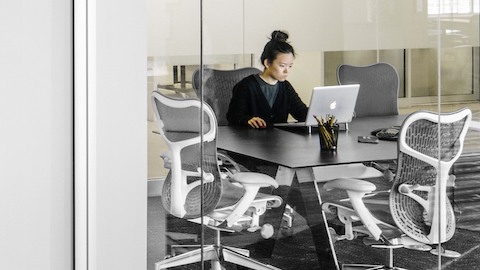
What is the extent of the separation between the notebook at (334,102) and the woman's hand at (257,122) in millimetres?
142

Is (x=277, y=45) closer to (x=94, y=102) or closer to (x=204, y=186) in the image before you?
(x=204, y=186)

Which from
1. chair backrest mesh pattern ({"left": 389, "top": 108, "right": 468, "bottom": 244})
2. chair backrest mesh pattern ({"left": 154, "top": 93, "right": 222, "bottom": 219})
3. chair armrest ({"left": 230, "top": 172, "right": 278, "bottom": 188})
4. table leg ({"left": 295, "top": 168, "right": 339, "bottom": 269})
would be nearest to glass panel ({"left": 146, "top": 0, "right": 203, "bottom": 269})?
chair backrest mesh pattern ({"left": 154, "top": 93, "right": 222, "bottom": 219})

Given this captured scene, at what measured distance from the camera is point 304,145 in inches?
68.2

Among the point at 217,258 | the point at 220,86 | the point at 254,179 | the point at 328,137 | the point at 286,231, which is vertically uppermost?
the point at 220,86

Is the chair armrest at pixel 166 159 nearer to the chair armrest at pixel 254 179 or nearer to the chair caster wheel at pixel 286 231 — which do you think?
the chair armrest at pixel 254 179

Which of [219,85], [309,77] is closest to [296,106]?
[309,77]

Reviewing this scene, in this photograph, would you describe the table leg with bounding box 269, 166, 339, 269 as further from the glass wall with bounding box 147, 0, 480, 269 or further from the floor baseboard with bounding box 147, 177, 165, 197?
the floor baseboard with bounding box 147, 177, 165, 197

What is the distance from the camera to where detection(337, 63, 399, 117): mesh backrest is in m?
1.51

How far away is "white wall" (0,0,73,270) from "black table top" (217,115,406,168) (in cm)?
90

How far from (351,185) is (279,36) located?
0.36m

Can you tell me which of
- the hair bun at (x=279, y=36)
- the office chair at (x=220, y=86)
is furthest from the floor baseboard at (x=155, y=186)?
the hair bun at (x=279, y=36)

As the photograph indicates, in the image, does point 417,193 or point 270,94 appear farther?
point 270,94

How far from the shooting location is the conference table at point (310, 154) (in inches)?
61.0

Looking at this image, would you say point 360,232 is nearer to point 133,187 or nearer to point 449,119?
point 449,119
